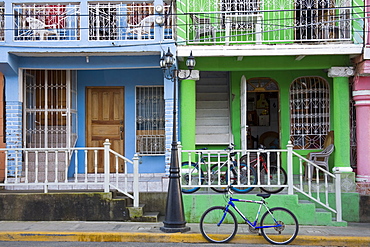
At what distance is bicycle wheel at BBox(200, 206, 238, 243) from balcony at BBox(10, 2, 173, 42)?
14.0 ft

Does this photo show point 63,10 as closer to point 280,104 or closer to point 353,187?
point 280,104

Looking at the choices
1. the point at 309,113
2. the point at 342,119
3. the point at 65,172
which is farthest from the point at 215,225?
the point at 309,113

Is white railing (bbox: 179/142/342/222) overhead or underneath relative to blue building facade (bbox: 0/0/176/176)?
underneath

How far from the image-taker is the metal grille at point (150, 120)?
12.5 metres

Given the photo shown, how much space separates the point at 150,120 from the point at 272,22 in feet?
13.5

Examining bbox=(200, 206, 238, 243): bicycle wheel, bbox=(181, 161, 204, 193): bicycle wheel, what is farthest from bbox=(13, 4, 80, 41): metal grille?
bbox=(200, 206, 238, 243): bicycle wheel

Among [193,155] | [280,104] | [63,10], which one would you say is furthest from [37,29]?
[280,104]

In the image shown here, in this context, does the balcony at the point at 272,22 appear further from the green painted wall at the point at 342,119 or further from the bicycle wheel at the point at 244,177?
the bicycle wheel at the point at 244,177

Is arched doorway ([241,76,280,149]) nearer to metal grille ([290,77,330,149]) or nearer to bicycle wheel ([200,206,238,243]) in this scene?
metal grille ([290,77,330,149])

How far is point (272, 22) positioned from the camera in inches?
448

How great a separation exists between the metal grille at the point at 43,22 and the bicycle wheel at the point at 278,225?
19.6 feet

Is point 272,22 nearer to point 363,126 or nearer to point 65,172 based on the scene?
point 363,126

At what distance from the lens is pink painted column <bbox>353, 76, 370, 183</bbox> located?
10984 millimetres

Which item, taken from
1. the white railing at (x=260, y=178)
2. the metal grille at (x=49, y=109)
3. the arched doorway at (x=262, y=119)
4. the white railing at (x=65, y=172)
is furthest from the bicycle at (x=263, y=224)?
the arched doorway at (x=262, y=119)
